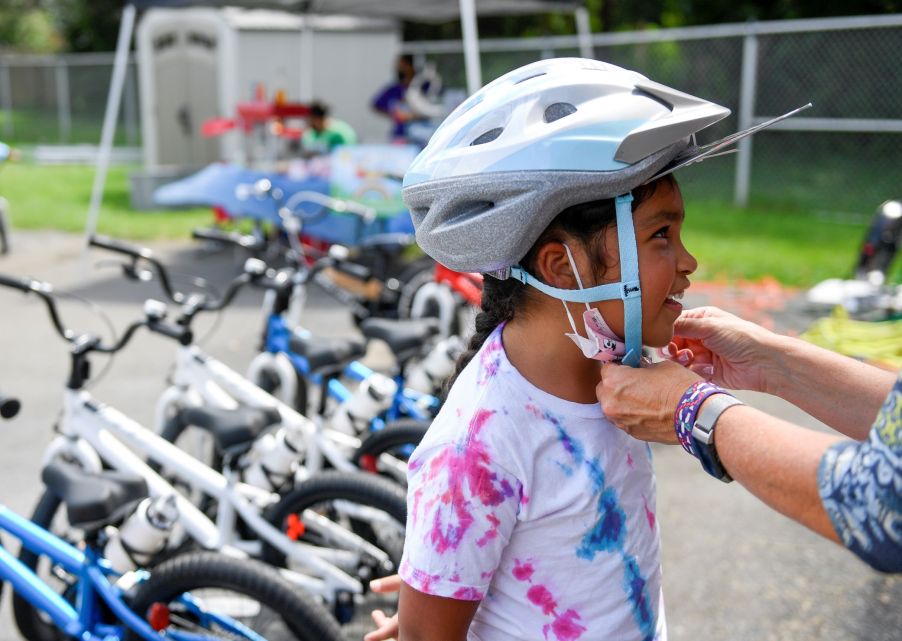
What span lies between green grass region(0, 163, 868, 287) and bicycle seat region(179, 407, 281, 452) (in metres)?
7.15

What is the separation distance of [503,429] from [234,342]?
20.0 feet

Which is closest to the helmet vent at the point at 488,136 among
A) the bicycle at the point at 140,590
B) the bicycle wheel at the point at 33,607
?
the bicycle at the point at 140,590

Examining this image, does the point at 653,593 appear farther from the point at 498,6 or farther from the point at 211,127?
the point at 211,127

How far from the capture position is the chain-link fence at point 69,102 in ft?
73.4

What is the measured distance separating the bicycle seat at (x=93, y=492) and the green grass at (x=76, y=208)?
9.84 metres

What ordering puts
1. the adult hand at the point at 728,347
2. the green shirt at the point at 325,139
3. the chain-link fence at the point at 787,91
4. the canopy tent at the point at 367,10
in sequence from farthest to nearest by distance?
the chain-link fence at the point at 787,91 → the green shirt at the point at 325,139 → the canopy tent at the point at 367,10 → the adult hand at the point at 728,347

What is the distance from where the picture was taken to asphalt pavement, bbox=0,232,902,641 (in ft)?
11.4

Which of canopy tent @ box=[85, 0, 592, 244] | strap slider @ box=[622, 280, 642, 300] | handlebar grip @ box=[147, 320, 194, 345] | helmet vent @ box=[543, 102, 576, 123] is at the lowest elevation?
handlebar grip @ box=[147, 320, 194, 345]

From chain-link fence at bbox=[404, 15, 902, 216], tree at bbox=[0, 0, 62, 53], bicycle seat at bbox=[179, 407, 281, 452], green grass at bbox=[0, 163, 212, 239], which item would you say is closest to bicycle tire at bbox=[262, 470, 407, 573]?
bicycle seat at bbox=[179, 407, 281, 452]

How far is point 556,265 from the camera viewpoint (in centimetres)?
152

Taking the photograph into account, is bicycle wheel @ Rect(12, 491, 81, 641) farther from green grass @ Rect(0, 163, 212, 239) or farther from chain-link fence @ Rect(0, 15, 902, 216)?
chain-link fence @ Rect(0, 15, 902, 216)

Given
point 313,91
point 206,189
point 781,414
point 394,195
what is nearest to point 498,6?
point 394,195

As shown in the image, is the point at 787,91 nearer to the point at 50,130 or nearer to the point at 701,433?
the point at 701,433

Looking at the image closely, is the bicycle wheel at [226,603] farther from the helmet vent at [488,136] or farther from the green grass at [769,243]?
the green grass at [769,243]
